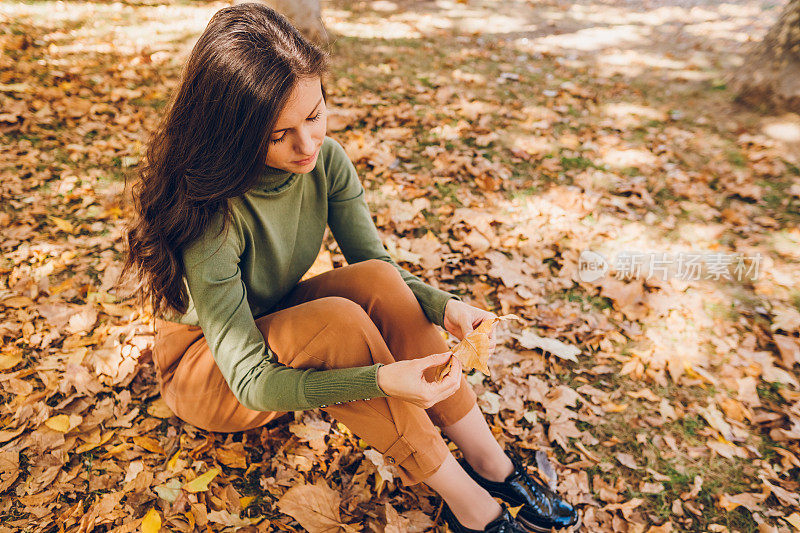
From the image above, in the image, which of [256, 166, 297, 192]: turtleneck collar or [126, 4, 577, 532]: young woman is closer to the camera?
[126, 4, 577, 532]: young woman

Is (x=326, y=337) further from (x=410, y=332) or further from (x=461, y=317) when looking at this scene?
(x=461, y=317)

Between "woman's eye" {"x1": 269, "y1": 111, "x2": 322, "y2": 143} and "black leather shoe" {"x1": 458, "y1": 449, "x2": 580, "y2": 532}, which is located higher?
"woman's eye" {"x1": 269, "y1": 111, "x2": 322, "y2": 143}

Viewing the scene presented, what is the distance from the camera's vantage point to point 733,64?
5480mm

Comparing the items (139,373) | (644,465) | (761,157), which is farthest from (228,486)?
(761,157)

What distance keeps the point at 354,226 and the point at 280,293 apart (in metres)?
0.43

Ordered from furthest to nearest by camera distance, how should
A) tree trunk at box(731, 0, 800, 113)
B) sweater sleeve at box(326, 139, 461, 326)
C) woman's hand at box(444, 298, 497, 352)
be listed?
1. tree trunk at box(731, 0, 800, 113)
2. sweater sleeve at box(326, 139, 461, 326)
3. woman's hand at box(444, 298, 497, 352)

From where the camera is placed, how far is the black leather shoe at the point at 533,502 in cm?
191

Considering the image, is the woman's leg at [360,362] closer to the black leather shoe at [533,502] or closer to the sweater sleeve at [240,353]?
the sweater sleeve at [240,353]

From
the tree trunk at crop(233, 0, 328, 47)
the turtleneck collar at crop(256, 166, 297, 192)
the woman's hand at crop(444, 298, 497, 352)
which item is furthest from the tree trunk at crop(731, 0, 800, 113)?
the turtleneck collar at crop(256, 166, 297, 192)

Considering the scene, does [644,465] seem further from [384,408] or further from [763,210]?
[763,210]

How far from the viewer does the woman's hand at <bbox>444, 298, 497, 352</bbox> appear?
176 centimetres

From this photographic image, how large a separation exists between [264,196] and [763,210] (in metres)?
3.76

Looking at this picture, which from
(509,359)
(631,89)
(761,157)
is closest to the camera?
(509,359)

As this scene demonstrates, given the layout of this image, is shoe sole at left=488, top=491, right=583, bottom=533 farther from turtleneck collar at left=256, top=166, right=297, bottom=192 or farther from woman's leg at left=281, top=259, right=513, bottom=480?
turtleneck collar at left=256, top=166, right=297, bottom=192
